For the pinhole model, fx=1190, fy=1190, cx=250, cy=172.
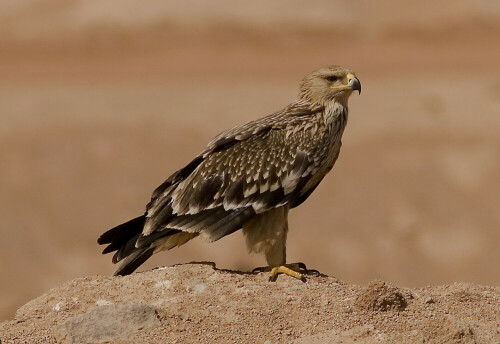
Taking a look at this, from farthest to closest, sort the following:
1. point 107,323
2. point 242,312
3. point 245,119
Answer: point 245,119
point 242,312
point 107,323

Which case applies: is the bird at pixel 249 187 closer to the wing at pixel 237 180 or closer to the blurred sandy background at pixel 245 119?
the wing at pixel 237 180

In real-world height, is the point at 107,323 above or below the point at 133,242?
below

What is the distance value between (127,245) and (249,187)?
1227 millimetres

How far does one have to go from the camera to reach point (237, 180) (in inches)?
432

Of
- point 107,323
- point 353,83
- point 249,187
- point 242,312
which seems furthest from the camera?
point 353,83

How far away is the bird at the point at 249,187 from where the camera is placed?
1070 centimetres

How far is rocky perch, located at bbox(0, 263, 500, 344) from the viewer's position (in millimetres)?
8656

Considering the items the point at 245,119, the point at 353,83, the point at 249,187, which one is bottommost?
the point at 249,187

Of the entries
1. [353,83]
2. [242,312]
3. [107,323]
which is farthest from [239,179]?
[107,323]

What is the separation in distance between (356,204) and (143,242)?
1765 centimetres

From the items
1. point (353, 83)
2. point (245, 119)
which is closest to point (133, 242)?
point (353, 83)

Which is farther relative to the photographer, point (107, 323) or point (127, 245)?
point (127, 245)

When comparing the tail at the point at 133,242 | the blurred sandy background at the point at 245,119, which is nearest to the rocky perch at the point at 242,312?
the tail at the point at 133,242

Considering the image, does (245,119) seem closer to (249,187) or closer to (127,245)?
(249,187)
